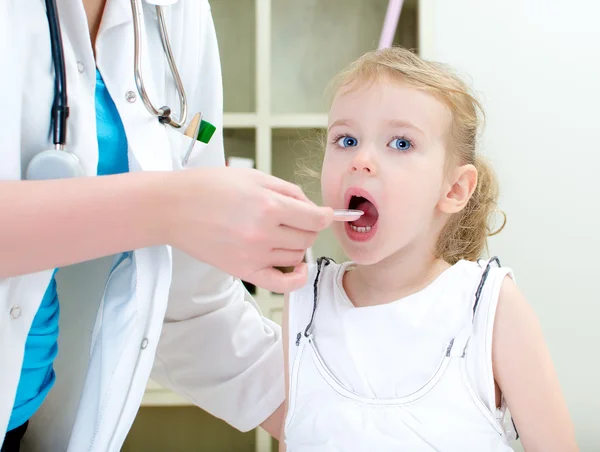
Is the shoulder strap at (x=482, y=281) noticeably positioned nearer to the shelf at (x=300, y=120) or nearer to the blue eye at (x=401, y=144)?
the blue eye at (x=401, y=144)

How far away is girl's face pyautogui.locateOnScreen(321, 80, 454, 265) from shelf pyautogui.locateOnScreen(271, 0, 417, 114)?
117cm

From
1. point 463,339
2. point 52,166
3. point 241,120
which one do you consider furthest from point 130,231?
point 241,120

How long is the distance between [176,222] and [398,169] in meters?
0.36

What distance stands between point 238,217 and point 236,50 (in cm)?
157

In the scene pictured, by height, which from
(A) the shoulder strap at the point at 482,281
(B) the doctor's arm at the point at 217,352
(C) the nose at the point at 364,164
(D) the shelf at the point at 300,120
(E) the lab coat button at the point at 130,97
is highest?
(E) the lab coat button at the point at 130,97

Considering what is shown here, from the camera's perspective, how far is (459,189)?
0.96 meters

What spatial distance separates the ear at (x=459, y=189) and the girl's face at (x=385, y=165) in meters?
0.03

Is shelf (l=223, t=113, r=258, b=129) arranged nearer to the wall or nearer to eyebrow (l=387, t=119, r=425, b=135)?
the wall

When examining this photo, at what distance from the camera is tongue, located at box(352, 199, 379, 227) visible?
2.95ft

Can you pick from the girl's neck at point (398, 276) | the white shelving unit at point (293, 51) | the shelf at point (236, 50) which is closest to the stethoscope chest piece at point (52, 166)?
the girl's neck at point (398, 276)

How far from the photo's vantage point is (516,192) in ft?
6.24

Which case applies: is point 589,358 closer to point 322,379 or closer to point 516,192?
point 516,192

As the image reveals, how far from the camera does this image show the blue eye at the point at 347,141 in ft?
3.00

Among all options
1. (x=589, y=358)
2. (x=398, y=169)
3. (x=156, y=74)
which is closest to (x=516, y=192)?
(x=589, y=358)
